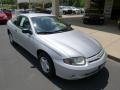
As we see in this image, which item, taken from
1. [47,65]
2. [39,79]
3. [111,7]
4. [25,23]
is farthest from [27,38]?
[111,7]

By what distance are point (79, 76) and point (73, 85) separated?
378mm

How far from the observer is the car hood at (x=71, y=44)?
4.02 m

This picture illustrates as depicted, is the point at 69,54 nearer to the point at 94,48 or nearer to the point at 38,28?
the point at 94,48

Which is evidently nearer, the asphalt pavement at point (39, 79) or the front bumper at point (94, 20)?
the asphalt pavement at point (39, 79)

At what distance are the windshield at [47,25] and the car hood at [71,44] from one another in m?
0.29

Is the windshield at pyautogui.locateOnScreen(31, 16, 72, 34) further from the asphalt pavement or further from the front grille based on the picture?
the front grille

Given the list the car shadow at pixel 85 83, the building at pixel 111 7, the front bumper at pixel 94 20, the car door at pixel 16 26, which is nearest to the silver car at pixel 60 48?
the car shadow at pixel 85 83

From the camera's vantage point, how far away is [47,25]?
211 inches

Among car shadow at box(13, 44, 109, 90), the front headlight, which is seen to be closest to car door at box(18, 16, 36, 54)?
car shadow at box(13, 44, 109, 90)

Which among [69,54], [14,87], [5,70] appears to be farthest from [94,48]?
[5,70]

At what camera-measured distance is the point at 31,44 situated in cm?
513

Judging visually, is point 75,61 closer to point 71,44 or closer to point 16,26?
point 71,44

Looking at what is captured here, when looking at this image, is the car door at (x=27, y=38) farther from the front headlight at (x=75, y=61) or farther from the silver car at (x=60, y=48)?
the front headlight at (x=75, y=61)

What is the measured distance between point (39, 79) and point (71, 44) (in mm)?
1215
